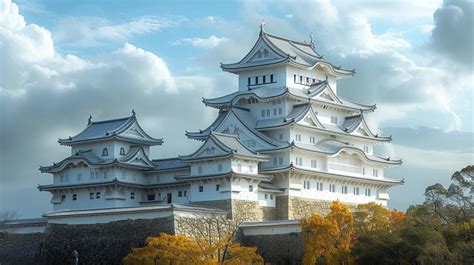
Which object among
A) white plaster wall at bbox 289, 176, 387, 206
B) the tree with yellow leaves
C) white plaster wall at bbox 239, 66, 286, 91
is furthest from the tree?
white plaster wall at bbox 239, 66, 286, 91

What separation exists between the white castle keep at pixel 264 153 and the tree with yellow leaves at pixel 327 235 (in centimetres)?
751

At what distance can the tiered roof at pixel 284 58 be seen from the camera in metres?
63.6

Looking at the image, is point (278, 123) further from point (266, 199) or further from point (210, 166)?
point (210, 166)

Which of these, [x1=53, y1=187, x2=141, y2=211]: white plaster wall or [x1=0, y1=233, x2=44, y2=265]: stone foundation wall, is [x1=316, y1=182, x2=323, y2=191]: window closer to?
[x1=53, y1=187, x2=141, y2=211]: white plaster wall

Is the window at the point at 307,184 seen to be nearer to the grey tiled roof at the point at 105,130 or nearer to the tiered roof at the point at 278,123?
the tiered roof at the point at 278,123

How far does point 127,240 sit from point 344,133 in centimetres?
1929

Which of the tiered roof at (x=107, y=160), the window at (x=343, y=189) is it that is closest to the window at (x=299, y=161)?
the window at (x=343, y=189)

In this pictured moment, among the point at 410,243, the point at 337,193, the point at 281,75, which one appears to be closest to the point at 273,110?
the point at 281,75

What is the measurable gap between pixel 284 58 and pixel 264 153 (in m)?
7.20

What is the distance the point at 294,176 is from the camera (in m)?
59.1

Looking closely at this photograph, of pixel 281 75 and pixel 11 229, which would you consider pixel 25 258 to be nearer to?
pixel 11 229

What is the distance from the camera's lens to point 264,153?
59.8 meters

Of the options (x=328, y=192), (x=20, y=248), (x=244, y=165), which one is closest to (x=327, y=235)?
(x=244, y=165)

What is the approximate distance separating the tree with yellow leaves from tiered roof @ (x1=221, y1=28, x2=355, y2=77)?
645 inches
